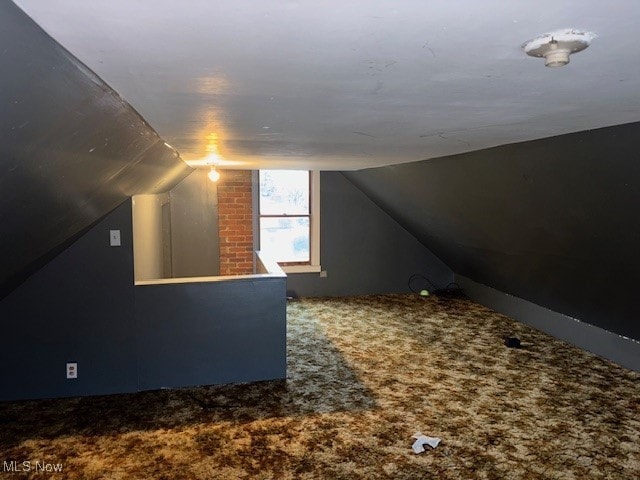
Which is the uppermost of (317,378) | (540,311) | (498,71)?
(498,71)

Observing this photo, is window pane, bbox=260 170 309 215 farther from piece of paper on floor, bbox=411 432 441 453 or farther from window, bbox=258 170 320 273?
piece of paper on floor, bbox=411 432 441 453

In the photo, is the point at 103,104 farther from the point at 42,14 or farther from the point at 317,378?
the point at 317,378

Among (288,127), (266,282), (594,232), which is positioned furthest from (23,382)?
(594,232)

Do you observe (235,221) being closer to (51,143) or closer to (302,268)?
(302,268)

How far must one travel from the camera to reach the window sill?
20.1ft

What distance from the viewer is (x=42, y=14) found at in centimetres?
76

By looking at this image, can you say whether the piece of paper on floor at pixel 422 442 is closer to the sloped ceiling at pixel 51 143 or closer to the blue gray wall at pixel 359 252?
the sloped ceiling at pixel 51 143

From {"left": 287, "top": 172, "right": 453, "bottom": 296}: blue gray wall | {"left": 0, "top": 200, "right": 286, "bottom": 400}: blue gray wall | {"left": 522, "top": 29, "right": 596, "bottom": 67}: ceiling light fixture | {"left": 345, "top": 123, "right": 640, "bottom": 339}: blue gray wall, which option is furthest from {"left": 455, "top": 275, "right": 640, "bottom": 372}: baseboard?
{"left": 522, "top": 29, "right": 596, "bottom": 67}: ceiling light fixture

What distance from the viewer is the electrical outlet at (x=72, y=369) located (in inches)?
132

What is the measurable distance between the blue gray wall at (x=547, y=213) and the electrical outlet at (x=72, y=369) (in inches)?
114

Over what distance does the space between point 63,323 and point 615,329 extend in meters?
4.17

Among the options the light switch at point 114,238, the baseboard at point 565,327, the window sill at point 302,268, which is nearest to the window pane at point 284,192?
the window sill at point 302,268

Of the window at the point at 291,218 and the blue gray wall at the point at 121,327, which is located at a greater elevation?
the window at the point at 291,218

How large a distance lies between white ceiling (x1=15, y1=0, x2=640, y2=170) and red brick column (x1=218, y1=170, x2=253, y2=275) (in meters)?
3.92
